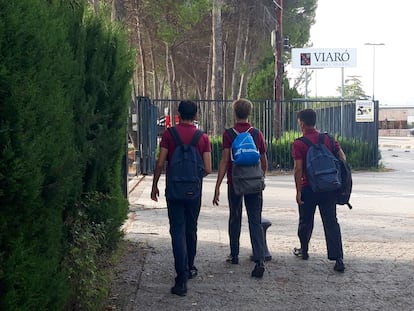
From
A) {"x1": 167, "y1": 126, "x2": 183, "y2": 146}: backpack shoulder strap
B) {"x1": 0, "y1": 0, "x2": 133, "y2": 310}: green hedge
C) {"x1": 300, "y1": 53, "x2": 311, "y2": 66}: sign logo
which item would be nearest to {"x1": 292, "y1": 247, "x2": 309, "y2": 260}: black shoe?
{"x1": 167, "y1": 126, "x2": 183, "y2": 146}: backpack shoulder strap

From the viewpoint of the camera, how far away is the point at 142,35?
1280 inches

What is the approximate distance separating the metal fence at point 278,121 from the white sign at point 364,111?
0.41 feet

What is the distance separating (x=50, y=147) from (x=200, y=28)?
102ft

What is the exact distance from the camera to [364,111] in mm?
20219

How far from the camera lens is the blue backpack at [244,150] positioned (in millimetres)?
6000

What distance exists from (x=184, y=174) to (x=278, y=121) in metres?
14.9

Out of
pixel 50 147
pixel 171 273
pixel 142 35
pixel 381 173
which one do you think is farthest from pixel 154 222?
pixel 142 35

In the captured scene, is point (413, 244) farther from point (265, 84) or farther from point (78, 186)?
point (265, 84)

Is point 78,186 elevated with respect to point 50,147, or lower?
lower

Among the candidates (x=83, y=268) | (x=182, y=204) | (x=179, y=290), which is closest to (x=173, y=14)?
(x=182, y=204)

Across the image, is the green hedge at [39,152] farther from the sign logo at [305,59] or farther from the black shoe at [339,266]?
the sign logo at [305,59]

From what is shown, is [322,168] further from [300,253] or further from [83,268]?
[83,268]

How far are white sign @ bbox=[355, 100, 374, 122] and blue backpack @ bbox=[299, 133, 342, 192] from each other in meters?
14.3

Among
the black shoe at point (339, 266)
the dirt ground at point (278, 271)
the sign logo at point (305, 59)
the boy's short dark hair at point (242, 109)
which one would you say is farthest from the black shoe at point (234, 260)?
the sign logo at point (305, 59)
